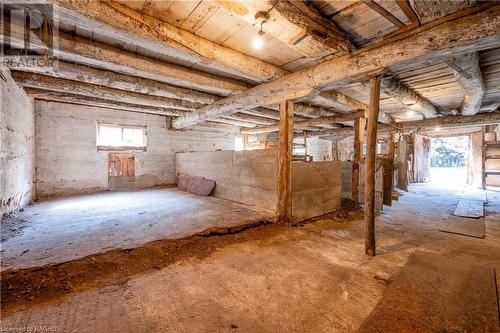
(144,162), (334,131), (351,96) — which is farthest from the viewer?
(334,131)

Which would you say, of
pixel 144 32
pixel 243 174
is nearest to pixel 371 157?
pixel 243 174

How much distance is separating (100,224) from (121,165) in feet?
13.6

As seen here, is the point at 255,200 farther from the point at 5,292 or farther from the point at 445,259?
the point at 5,292

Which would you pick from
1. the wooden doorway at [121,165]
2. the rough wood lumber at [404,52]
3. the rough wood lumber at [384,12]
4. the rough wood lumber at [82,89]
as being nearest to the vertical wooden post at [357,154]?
the rough wood lumber at [404,52]

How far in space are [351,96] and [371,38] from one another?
104 inches

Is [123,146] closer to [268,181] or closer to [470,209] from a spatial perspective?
[268,181]

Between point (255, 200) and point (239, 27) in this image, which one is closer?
point (239, 27)

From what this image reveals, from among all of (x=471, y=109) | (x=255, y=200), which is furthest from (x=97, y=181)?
(x=471, y=109)

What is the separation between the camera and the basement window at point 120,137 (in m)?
6.86

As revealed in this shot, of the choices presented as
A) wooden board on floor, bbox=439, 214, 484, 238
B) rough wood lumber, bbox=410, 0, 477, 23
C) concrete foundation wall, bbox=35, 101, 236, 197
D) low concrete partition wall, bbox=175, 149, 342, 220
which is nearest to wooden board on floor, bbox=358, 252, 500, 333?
wooden board on floor, bbox=439, 214, 484, 238

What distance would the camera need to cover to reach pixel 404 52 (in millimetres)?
2547

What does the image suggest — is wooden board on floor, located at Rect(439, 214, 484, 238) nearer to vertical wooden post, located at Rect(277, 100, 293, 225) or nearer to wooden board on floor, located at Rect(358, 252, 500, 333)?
wooden board on floor, located at Rect(358, 252, 500, 333)

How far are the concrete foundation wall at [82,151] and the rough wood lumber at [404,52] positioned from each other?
5019mm

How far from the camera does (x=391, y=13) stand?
2.32m
